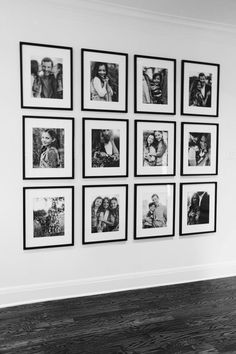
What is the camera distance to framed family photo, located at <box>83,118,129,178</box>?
10.4 feet

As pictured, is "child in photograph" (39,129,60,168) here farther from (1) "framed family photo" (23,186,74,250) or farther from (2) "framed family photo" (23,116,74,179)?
(1) "framed family photo" (23,186,74,250)

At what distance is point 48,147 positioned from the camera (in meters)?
3.04

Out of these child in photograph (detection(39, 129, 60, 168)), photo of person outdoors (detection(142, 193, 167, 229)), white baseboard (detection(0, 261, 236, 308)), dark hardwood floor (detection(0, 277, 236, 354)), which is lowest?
dark hardwood floor (detection(0, 277, 236, 354))

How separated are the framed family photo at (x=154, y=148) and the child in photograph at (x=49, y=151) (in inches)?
30.7

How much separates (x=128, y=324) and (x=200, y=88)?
2360mm

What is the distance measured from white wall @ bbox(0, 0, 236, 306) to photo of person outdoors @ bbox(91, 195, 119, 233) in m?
0.14

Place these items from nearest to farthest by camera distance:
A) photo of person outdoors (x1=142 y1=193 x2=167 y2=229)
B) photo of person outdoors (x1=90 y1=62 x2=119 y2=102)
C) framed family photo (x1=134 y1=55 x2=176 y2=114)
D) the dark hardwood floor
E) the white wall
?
the dark hardwood floor
the white wall
photo of person outdoors (x1=90 y1=62 x2=119 y2=102)
framed family photo (x1=134 y1=55 x2=176 y2=114)
photo of person outdoors (x1=142 y1=193 x2=167 y2=229)

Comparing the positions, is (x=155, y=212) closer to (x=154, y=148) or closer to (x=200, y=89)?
(x=154, y=148)

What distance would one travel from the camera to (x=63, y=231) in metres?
3.14

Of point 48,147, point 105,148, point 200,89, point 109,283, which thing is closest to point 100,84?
point 105,148

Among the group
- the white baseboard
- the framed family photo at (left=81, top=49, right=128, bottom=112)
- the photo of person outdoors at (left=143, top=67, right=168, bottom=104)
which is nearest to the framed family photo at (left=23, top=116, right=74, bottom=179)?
the framed family photo at (left=81, top=49, right=128, bottom=112)

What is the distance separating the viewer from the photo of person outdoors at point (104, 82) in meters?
3.14

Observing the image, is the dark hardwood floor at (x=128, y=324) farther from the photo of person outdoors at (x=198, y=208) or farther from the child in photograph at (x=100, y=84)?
the child in photograph at (x=100, y=84)

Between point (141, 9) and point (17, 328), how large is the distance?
115 inches
